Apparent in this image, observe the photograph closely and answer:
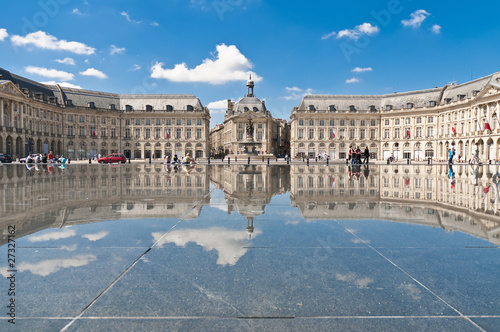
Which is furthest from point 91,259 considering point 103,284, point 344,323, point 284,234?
point 344,323

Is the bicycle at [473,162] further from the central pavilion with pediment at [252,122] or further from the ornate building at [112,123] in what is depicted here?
the ornate building at [112,123]

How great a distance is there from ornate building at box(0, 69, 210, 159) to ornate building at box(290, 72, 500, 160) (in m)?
29.6

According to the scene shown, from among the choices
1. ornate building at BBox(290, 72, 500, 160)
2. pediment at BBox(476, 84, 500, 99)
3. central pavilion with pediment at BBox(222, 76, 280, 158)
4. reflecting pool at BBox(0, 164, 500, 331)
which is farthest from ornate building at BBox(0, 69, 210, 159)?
reflecting pool at BBox(0, 164, 500, 331)

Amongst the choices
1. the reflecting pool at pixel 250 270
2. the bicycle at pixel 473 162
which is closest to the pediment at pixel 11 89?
the reflecting pool at pixel 250 270

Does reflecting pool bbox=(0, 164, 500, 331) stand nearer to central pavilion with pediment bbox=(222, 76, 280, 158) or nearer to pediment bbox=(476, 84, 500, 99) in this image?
pediment bbox=(476, 84, 500, 99)

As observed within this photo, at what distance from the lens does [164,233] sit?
17.6 ft

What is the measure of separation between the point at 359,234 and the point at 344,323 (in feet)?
9.44

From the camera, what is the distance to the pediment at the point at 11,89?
183ft

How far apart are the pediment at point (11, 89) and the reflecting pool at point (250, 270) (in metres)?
64.0

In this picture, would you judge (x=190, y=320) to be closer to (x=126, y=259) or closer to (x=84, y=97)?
(x=126, y=259)

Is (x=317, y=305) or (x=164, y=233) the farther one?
(x=164, y=233)

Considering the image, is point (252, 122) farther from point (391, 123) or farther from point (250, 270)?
point (250, 270)

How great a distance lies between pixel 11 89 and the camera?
57.8 m

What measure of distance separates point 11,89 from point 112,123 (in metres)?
25.0
